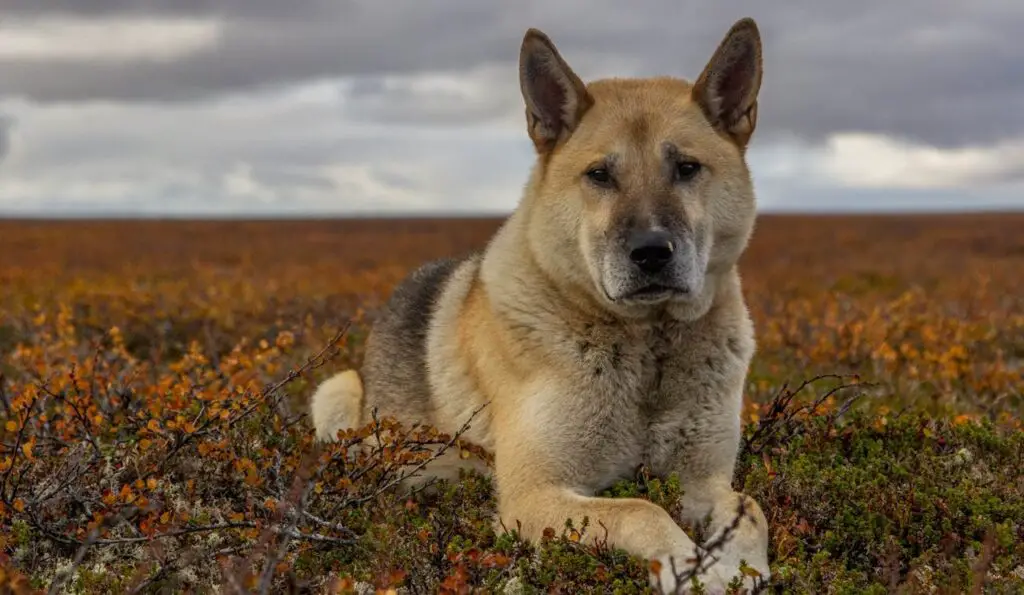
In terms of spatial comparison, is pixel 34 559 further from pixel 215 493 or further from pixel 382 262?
pixel 382 262

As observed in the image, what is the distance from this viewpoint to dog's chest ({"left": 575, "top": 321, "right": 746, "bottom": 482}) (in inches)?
181

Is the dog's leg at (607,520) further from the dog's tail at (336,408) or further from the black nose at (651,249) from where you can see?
the dog's tail at (336,408)

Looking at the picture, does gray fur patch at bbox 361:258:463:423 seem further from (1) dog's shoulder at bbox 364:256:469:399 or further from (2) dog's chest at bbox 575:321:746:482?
(2) dog's chest at bbox 575:321:746:482

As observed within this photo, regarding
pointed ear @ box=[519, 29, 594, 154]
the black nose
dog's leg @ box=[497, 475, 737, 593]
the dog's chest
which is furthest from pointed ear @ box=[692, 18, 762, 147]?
dog's leg @ box=[497, 475, 737, 593]

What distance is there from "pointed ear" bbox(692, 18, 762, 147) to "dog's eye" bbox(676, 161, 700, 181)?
1.25 feet

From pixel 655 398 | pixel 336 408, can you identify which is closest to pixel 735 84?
pixel 655 398

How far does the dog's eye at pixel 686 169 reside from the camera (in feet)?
15.4

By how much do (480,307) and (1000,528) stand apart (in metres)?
2.80

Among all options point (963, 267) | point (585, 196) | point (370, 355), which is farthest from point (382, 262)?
point (585, 196)

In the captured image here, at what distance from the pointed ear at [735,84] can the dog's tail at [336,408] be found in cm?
297

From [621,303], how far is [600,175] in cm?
67

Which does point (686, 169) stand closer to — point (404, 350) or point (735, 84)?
point (735, 84)

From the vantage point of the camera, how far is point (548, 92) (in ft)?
16.4

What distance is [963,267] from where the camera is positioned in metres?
22.4
